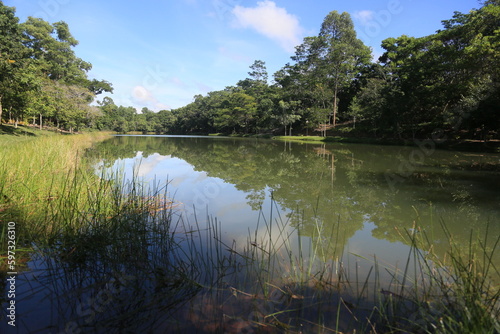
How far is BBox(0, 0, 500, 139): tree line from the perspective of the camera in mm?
15203

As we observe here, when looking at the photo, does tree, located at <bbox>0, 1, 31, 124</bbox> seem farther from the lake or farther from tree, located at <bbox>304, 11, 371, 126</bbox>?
tree, located at <bbox>304, 11, 371, 126</bbox>

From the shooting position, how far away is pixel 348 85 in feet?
110

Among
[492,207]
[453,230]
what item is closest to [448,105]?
[492,207]

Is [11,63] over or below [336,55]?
below

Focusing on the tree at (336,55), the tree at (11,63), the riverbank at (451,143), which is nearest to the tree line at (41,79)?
the tree at (11,63)

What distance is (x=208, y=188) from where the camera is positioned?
234 inches

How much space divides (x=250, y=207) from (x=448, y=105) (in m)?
22.1

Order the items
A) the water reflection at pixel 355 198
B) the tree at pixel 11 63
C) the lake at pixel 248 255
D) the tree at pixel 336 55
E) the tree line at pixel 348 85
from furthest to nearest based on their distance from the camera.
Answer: the tree at pixel 336 55 < the tree line at pixel 348 85 < the tree at pixel 11 63 < the water reflection at pixel 355 198 < the lake at pixel 248 255

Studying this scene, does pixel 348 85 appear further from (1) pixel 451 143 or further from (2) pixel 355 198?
(2) pixel 355 198

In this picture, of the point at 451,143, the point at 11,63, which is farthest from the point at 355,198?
the point at 451,143

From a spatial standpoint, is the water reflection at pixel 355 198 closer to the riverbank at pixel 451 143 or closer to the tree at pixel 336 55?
the riverbank at pixel 451 143

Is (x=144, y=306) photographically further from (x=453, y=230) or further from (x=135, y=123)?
(x=135, y=123)

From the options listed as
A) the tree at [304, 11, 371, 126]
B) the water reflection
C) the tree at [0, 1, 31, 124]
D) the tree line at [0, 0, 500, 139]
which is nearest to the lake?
the water reflection

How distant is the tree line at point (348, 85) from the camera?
15.2 meters
